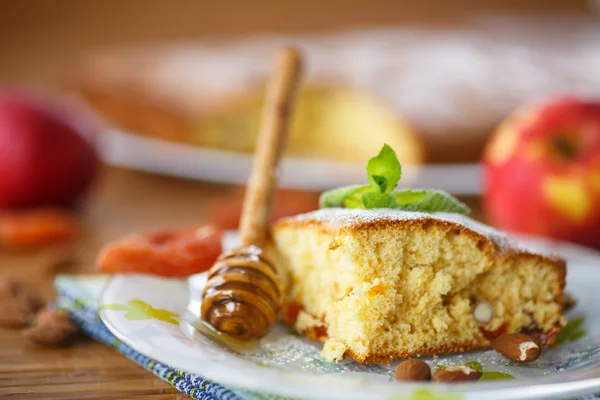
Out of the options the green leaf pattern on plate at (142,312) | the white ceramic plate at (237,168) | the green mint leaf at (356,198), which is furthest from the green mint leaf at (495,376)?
the white ceramic plate at (237,168)

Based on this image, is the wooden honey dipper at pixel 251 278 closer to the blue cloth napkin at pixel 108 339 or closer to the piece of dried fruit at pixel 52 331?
the blue cloth napkin at pixel 108 339

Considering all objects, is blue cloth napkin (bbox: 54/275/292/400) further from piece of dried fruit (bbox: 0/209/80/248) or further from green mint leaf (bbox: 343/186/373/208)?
piece of dried fruit (bbox: 0/209/80/248)

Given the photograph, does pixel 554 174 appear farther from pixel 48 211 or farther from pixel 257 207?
pixel 48 211

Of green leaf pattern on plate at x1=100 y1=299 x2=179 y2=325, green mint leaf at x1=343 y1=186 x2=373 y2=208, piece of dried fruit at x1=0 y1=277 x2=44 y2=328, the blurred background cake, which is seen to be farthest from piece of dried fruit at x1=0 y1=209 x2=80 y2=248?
green mint leaf at x1=343 y1=186 x2=373 y2=208

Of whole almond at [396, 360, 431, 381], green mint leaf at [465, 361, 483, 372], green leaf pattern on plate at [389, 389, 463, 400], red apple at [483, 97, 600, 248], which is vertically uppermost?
red apple at [483, 97, 600, 248]

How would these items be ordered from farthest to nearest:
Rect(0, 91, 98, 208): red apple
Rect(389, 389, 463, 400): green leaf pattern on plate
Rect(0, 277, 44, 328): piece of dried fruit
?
Rect(0, 91, 98, 208): red apple → Rect(0, 277, 44, 328): piece of dried fruit → Rect(389, 389, 463, 400): green leaf pattern on plate

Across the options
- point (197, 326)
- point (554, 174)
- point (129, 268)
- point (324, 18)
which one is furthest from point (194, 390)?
point (324, 18)

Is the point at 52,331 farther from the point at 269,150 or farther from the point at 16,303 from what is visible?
the point at 269,150
